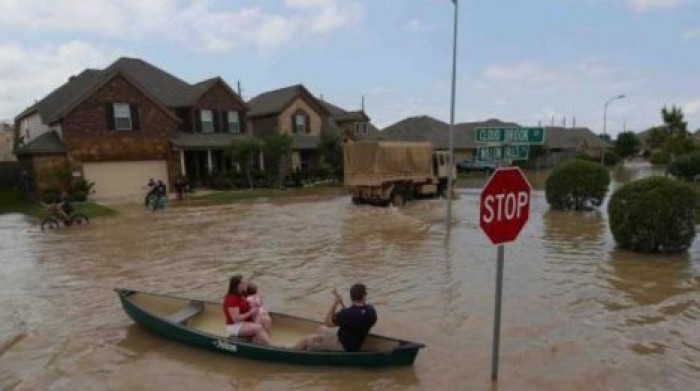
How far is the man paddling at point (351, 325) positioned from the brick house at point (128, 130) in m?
30.1

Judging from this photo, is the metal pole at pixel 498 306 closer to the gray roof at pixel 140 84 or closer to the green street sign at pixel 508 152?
the green street sign at pixel 508 152

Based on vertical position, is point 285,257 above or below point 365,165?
below

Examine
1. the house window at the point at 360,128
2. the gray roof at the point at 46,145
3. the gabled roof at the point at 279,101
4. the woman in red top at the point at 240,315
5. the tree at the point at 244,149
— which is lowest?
the woman in red top at the point at 240,315

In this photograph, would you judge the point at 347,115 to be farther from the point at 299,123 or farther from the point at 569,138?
the point at 569,138

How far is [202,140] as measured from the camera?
41000mm

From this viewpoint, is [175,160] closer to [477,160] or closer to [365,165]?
[365,165]

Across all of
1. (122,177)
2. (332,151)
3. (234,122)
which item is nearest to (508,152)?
(122,177)

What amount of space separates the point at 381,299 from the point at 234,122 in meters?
33.5

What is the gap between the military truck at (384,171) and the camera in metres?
31.7

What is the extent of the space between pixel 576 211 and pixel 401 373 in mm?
22393

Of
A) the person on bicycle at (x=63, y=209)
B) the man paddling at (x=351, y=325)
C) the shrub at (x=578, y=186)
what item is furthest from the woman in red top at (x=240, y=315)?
the shrub at (x=578, y=186)

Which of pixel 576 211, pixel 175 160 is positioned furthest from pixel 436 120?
pixel 576 211

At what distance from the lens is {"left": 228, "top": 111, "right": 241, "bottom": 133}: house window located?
1742 inches

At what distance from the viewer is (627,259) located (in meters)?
16.6
